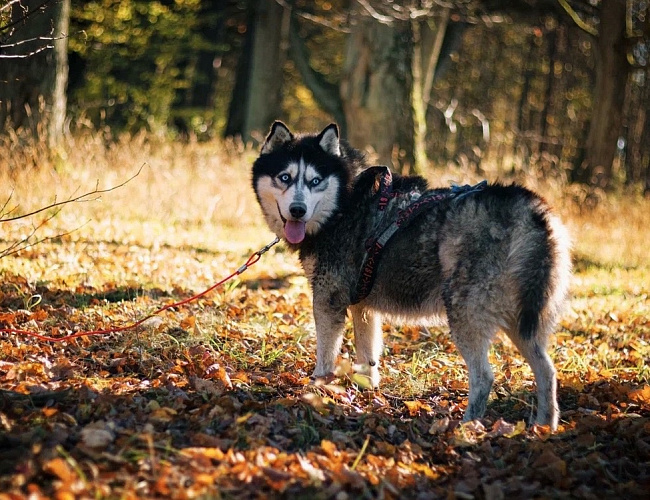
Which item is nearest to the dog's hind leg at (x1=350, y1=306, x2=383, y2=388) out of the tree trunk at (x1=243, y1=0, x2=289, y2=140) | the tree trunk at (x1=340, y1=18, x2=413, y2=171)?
the tree trunk at (x1=340, y1=18, x2=413, y2=171)

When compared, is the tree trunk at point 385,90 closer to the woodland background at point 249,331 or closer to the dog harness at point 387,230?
the woodland background at point 249,331

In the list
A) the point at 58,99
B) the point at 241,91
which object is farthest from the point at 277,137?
the point at 241,91

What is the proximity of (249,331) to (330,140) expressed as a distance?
1.85 metres

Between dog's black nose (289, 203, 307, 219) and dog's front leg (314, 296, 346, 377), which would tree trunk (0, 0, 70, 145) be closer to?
dog's black nose (289, 203, 307, 219)

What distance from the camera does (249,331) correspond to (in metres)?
5.75

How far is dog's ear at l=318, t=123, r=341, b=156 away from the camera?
504cm

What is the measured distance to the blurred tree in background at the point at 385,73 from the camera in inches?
421

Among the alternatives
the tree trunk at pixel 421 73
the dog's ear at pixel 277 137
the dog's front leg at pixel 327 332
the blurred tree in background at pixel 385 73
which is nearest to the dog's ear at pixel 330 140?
the dog's ear at pixel 277 137

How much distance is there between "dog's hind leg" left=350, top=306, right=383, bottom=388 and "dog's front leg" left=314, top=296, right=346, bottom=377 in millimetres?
296

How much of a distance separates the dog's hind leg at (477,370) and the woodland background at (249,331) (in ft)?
0.48

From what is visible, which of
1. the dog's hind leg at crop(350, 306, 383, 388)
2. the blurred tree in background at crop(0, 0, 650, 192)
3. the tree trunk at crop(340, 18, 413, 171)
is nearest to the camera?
the dog's hind leg at crop(350, 306, 383, 388)

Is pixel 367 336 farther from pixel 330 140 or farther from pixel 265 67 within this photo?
pixel 265 67

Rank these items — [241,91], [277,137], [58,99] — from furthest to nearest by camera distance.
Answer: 1. [241,91]
2. [58,99]
3. [277,137]

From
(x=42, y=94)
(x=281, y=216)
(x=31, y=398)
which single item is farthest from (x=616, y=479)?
(x=42, y=94)
